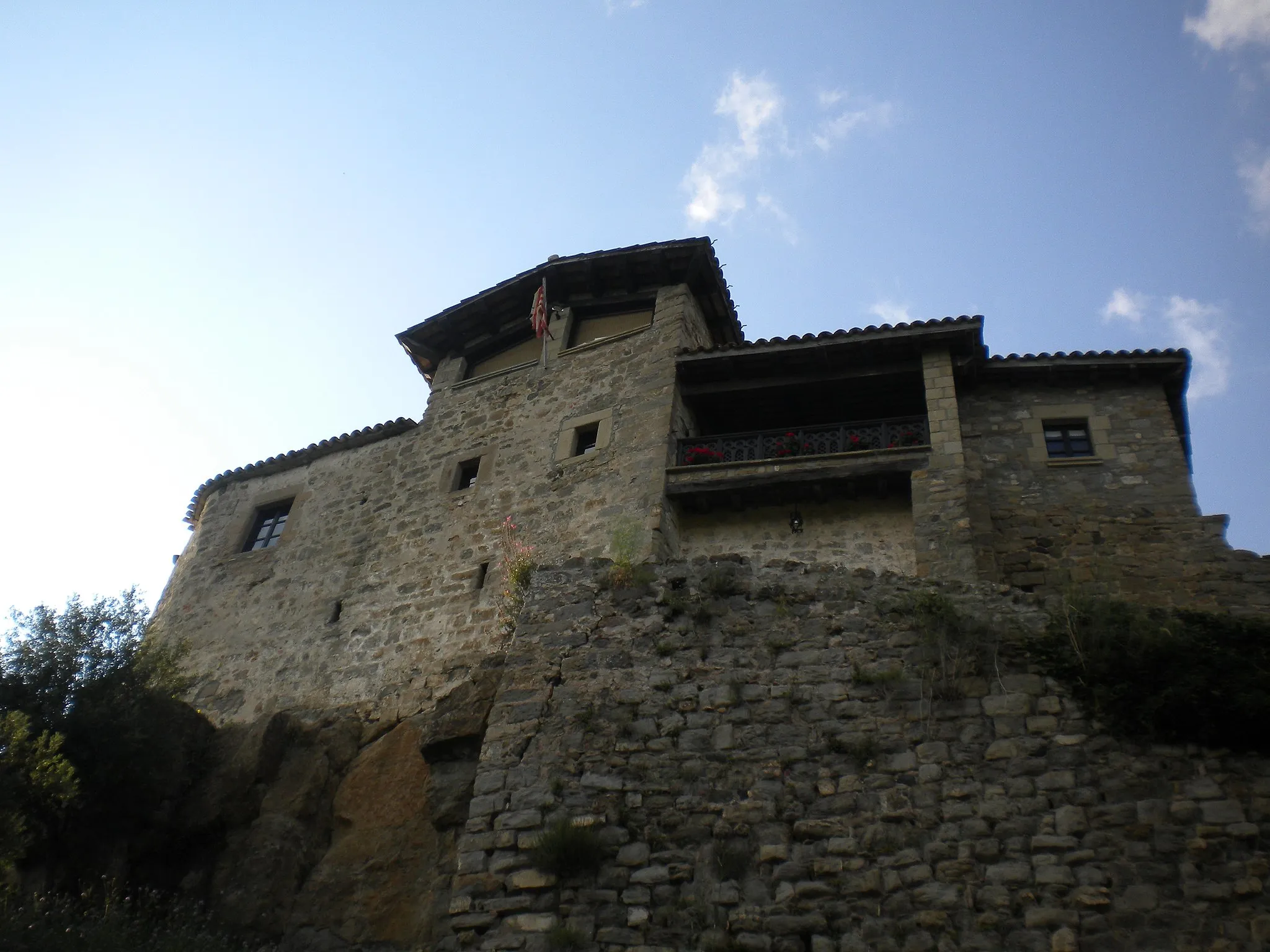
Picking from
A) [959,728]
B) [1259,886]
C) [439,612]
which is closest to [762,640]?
[959,728]

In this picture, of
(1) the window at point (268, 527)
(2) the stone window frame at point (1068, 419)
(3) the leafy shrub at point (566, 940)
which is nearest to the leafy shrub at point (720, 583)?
(3) the leafy shrub at point (566, 940)

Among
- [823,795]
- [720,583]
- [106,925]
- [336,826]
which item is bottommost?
[106,925]

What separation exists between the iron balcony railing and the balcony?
1cm

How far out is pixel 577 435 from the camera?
16812 millimetres

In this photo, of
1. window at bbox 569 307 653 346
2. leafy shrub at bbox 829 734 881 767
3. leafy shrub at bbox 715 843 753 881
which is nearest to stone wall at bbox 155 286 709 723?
window at bbox 569 307 653 346

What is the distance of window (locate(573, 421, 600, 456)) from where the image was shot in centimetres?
1658

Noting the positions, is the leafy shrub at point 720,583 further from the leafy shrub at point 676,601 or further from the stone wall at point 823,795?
the leafy shrub at point 676,601

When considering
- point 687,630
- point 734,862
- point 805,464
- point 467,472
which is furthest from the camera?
point 467,472

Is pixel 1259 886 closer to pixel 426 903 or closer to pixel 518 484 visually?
pixel 426 903

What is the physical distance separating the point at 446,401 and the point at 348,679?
18.7 ft

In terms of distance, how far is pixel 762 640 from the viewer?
927 cm

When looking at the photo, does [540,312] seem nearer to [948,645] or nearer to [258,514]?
[258,514]

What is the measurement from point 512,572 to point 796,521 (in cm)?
386

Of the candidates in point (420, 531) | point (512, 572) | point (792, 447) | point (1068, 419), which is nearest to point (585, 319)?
point (420, 531)
